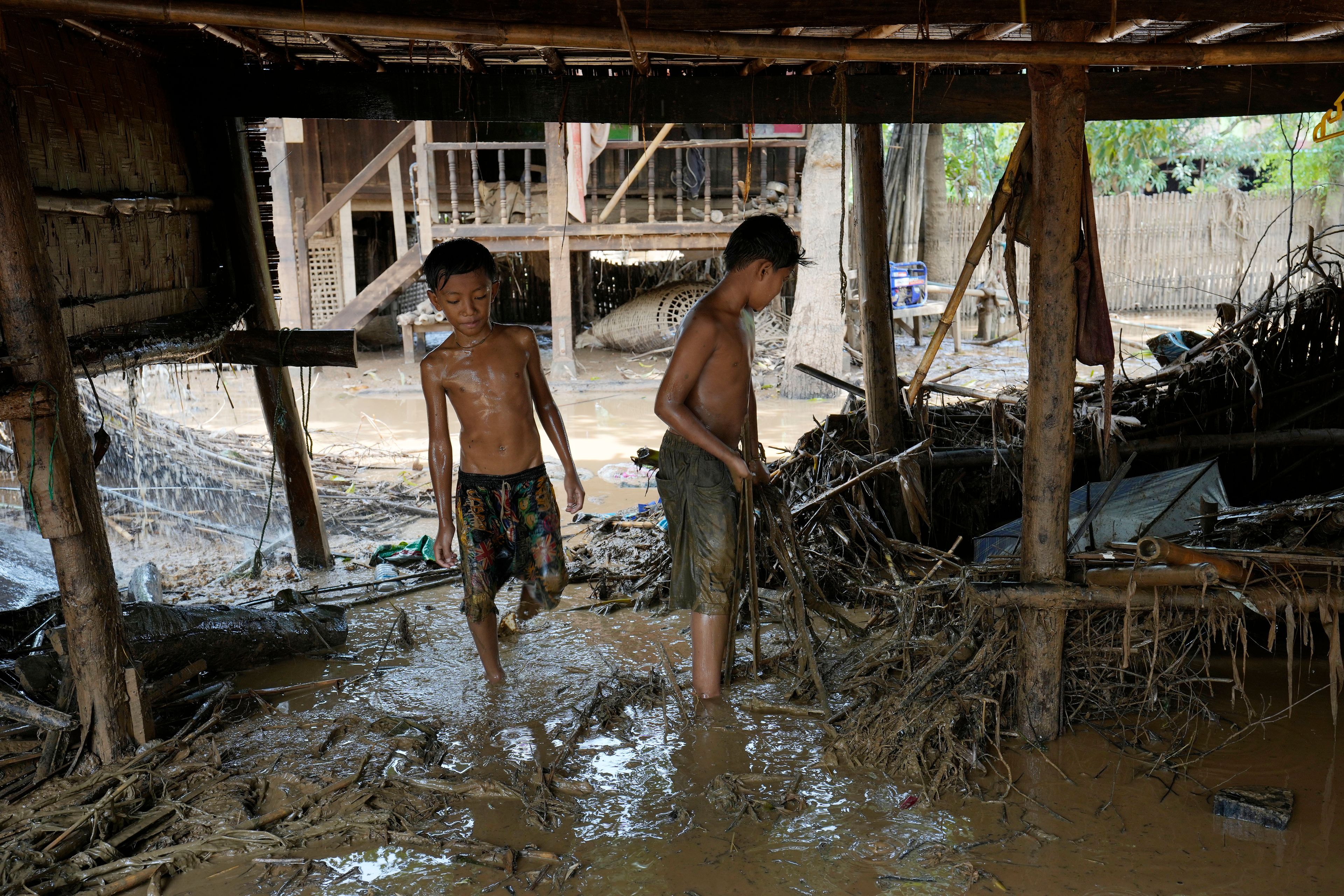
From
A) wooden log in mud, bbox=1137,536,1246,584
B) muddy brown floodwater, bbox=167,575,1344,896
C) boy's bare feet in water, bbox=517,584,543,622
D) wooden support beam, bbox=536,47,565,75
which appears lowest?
muddy brown floodwater, bbox=167,575,1344,896

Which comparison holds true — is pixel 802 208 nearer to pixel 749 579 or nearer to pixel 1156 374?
pixel 1156 374

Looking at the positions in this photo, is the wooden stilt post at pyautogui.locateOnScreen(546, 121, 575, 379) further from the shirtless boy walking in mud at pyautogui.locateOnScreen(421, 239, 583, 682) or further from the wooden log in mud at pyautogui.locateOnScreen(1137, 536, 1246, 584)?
the wooden log in mud at pyautogui.locateOnScreen(1137, 536, 1246, 584)

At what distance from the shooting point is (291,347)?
4.96m

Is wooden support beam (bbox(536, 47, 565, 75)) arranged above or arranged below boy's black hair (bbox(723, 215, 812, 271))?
above

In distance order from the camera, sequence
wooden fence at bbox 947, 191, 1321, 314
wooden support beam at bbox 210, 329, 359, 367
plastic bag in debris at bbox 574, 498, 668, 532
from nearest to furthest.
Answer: wooden support beam at bbox 210, 329, 359, 367, plastic bag in debris at bbox 574, 498, 668, 532, wooden fence at bbox 947, 191, 1321, 314

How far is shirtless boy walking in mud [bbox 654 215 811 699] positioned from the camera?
3.64 metres

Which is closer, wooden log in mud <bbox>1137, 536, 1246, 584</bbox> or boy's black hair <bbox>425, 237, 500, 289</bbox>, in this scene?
wooden log in mud <bbox>1137, 536, 1246, 584</bbox>

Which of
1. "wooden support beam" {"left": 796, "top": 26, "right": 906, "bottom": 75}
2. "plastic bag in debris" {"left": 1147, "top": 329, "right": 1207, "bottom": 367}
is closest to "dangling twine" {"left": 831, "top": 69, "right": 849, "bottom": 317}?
"wooden support beam" {"left": 796, "top": 26, "right": 906, "bottom": 75}

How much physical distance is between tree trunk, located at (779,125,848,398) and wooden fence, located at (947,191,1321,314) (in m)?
6.62

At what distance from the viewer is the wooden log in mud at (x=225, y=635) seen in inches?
156

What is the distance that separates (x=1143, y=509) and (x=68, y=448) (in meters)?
4.37

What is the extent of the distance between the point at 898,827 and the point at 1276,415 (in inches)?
140

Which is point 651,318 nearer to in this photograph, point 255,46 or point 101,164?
point 255,46

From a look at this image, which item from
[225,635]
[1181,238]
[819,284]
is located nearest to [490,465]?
[225,635]
